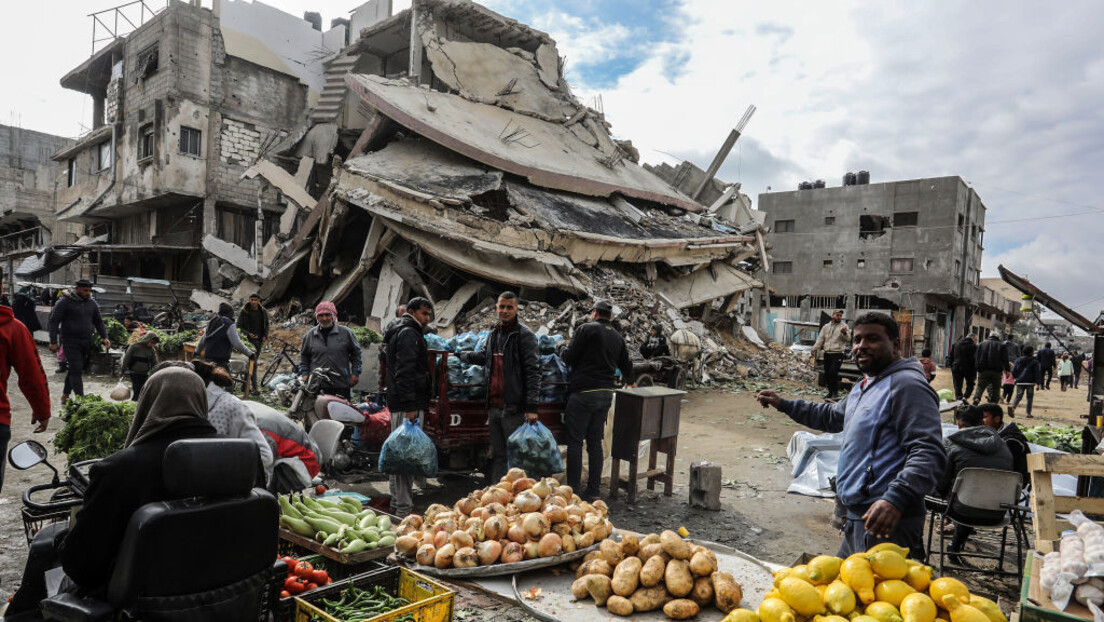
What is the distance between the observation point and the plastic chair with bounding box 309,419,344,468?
19.9ft

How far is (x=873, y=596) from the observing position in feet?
8.30

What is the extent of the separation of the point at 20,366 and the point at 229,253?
2040 cm

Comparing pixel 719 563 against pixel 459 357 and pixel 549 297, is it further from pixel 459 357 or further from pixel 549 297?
pixel 549 297

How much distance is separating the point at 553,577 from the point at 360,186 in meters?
12.9

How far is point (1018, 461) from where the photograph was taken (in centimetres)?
535

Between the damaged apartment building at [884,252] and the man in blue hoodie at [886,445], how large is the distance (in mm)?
36008

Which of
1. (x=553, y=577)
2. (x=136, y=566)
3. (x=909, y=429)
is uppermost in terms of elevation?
(x=909, y=429)

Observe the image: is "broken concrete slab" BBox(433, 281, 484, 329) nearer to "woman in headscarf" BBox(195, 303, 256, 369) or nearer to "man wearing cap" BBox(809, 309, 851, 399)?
"woman in headscarf" BBox(195, 303, 256, 369)

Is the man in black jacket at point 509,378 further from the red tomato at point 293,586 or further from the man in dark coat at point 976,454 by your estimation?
the man in dark coat at point 976,454

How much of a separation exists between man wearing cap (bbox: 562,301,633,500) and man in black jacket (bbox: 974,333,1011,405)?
34.7ft

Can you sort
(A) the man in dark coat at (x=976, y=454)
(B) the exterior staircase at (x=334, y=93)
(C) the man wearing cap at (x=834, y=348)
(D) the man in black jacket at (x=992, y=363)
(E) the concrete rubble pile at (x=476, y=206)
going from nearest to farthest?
(A) the man in dark coat at (x=976, y=454) < (C) the man wearing cap at (x=834, y=348) < (D) the man in black jacket at (x=992, y=363) < (E) the concrete rubble pile at (x=476, y=206) < (B) the exterior staircase at (x=334, y=93)

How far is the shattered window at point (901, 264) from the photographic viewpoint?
122 ft

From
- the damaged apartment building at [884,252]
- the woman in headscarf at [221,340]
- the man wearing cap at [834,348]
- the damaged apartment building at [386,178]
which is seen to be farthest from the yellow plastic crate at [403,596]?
the damaged apartment building at [884,252]

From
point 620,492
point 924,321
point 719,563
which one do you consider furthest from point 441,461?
point 924,321
